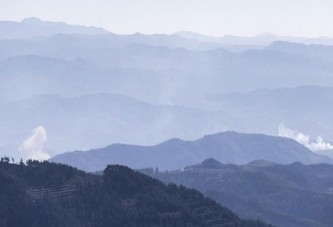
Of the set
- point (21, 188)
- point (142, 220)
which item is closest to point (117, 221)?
point (142, 220)

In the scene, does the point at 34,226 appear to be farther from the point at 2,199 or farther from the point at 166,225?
the point at 166,225

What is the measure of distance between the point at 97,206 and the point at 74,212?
21.5ft

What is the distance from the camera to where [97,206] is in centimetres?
19975

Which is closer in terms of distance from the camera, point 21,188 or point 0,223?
point 0,223

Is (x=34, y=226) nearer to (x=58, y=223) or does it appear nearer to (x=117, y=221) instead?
(x=58, y=223)

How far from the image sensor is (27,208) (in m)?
190

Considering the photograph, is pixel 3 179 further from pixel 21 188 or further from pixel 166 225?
pixel 166 225

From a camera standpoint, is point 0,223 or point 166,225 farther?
point 166,225

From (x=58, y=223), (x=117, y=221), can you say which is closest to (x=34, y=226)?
(x=58, y=223)

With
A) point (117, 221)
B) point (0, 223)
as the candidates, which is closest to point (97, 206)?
point (117, 221)

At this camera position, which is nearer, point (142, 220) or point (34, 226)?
point (34, 226)

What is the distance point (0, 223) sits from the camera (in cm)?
18200

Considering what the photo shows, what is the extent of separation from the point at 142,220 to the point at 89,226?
12.2 m

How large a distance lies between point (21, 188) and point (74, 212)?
36.8 feet
